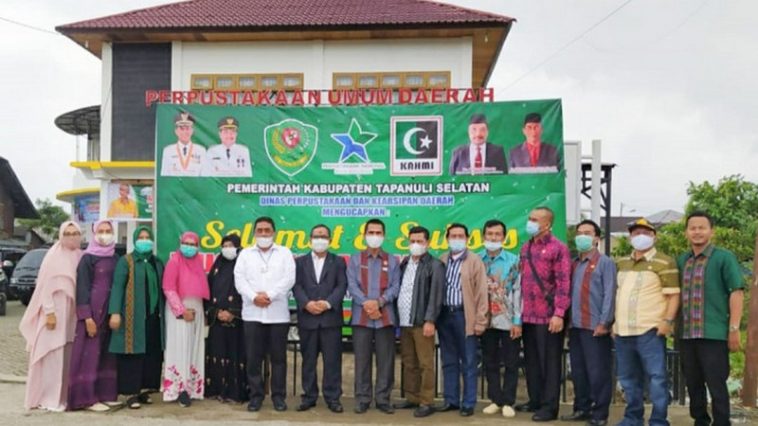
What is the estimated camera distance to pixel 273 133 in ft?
26.0

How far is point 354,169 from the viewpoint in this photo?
7809 mm

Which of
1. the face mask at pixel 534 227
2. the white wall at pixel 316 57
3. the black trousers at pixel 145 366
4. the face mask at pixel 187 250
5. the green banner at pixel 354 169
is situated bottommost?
the black trousers at pixel 145 366

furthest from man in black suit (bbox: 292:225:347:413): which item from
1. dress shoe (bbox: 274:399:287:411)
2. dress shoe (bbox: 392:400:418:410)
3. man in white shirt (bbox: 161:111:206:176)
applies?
man in white shirt (bbox: 161:111:206:176)

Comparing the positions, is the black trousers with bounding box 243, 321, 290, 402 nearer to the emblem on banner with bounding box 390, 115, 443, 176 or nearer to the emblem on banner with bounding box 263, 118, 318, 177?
the emblem on banner with bounding box 263, 118, 318, 177

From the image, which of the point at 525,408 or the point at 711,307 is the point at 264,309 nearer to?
the point at 525,408

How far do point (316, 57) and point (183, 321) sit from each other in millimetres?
9400

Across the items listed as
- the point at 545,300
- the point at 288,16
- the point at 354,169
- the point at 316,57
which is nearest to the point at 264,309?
the point at 354,169

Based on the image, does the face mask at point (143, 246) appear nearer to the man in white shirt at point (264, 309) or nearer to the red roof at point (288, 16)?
the man in white shirt at point (264, 309)

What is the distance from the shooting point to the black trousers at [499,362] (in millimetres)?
6340

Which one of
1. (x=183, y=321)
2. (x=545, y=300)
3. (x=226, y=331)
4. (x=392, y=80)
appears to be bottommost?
(x=226, y=331)

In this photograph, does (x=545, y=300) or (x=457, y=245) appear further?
(x=457, y=245)

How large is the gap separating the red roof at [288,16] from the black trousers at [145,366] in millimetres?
9173

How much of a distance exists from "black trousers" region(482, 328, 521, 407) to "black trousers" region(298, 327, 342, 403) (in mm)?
1356

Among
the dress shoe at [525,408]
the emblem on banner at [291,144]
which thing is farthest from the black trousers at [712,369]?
the emblem on banner at [291,144]
